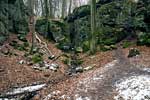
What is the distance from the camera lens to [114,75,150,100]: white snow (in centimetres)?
1200

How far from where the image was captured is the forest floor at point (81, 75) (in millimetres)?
13359

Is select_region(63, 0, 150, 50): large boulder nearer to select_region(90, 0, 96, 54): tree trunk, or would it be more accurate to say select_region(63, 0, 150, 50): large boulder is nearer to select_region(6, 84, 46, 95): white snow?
select_region(90, 0, 96, 54): tree trunk

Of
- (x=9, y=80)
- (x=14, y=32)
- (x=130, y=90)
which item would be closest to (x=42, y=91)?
(x=9, y=80)

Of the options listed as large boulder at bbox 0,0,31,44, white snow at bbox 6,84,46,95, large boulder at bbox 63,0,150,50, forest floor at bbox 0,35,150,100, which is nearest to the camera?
forest floor at bbox 0,35,150,100

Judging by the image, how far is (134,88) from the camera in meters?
12.8

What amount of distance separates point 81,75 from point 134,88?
442cm

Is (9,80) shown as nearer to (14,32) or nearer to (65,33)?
(14,32)

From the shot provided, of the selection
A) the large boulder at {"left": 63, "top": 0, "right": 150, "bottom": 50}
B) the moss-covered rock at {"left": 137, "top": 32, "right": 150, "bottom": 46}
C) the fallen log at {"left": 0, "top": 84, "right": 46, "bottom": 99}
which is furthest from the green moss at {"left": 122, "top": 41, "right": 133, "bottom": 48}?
the fallen log at {"left": 0, "top": 84, "right": 46, "bottom": 99}

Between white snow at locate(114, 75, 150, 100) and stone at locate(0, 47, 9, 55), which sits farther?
stone at locate(0, 47, 9, 55)

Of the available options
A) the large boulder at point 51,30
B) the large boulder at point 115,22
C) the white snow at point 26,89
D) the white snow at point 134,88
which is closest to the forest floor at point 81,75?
the white snow at point 134,88

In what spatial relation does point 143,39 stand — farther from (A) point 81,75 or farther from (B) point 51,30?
(B) point 51,30

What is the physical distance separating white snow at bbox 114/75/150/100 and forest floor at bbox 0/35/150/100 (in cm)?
37

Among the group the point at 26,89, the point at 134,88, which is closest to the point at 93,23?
the point at 26,89

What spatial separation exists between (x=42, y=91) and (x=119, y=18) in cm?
1468
